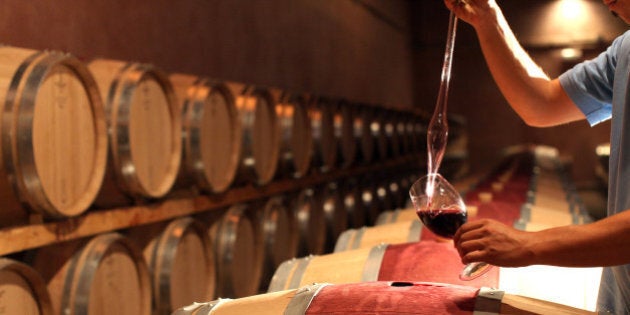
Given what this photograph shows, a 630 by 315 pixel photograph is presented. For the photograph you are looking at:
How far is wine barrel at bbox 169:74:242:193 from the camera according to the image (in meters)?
4.09

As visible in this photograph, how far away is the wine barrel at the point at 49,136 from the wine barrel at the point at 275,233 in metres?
1.80

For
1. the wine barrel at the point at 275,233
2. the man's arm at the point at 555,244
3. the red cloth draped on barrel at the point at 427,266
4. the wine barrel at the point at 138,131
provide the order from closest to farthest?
the man's arm at the point at 555,244
the red cloth draped on barrel at the point at 427,266
the wine barrel at the point at 138,131
the wine barrel at the point at 275,233

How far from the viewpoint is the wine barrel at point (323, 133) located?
6.01 m

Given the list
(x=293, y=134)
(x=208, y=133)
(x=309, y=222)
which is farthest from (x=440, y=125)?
(x=309, y=222)

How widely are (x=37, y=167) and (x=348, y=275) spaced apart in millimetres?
1138

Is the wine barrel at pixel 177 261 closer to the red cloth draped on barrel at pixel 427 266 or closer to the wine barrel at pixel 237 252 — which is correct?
the wine barrel at pixel 237 252

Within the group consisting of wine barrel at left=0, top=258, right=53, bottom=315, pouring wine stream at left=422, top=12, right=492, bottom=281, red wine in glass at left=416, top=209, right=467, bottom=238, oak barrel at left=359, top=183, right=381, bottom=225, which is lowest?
oak barrel at left=359, top=183, right=381, bottom=225

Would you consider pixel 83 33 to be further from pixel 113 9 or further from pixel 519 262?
pixel 519 262

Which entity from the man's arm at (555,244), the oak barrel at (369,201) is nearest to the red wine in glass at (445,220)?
the man's arm at (555,244)

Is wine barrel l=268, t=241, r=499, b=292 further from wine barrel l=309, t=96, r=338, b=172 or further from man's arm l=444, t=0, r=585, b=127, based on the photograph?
wine barrel l=309, t=96, r=338, b=172

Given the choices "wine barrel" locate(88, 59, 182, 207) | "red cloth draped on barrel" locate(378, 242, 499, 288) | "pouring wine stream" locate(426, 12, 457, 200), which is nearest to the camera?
"pouring wine stream" locate(426, 12, 457, 200)

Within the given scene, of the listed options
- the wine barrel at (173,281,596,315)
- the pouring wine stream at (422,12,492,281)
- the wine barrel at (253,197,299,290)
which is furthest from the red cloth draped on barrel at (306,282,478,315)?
the wine barrel at (253,197,299,290)

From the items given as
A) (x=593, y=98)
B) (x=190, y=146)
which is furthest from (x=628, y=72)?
(x=190, y=146)

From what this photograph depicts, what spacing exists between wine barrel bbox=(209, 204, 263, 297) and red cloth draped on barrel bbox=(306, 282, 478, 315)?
2.66 m
